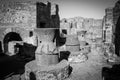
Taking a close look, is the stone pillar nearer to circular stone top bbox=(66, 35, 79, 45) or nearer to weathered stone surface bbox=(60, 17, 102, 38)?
circular stone top bbox=(66, 35, 79, 45)

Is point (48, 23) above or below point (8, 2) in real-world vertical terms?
below

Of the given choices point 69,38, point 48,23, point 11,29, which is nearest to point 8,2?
point 11,29

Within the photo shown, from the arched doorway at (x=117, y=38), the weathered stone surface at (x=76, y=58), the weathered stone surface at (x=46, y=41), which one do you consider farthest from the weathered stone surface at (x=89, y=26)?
the weathered stone surface at (x=46, y=41)

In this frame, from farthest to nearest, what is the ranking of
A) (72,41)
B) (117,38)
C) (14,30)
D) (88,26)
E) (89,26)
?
(88,26) < (89,26) < (14,30) < (72,41) < (117,38)

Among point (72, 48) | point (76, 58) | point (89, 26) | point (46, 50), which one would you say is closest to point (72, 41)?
point (72, 48)

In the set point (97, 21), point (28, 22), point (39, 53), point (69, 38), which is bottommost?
point (39, 53)

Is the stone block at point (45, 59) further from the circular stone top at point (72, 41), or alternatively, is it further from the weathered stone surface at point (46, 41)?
the circular stone top at point (72, 41)

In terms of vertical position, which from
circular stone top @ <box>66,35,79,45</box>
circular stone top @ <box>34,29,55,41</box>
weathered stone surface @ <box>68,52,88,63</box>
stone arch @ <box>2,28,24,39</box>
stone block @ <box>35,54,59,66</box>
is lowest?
weathered stone surface @ <box>68,52,88,63</box>

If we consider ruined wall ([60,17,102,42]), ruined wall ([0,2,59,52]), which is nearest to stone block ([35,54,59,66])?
ruined wall ([0,2,59,52])

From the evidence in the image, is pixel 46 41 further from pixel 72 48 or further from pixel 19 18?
pixel 19 18

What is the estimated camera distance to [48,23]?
36.1 ft

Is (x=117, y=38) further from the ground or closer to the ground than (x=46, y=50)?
further from the ground

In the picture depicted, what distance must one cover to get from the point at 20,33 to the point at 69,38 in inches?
199

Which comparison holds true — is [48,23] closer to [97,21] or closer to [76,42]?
[76,42]
